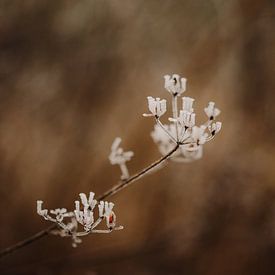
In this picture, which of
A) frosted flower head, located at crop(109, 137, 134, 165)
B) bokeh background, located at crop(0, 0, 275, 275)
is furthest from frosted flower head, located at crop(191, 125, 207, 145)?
bokeh background, located at crop(0, 0, 275, 275)

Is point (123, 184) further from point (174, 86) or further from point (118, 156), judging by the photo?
point (174, 86)

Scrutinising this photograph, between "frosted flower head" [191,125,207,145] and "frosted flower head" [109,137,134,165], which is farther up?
"frosted flower head" [109,137,134,165]

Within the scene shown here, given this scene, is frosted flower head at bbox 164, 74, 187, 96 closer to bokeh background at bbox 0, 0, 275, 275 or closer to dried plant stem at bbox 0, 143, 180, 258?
dried plant stem at bbox 0, 143, 180, 258

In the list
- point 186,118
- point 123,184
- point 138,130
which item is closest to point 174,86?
point 186,118

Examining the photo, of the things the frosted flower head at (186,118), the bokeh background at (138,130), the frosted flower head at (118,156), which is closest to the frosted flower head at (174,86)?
the frosted flower head at (186,118)

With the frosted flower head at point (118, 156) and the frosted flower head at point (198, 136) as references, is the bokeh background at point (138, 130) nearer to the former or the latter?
the frosted flower head at point (118, 156)

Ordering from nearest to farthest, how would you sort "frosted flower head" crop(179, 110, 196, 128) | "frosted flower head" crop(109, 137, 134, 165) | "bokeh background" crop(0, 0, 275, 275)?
"frosted flower head" crop(179, 110, 196, 128)
"frosted flower head" crop(109, 137, 134, 165)
"bokeh background" crop(0, 0, 275, 275)

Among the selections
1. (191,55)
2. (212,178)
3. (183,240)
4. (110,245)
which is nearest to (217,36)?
(191,55)

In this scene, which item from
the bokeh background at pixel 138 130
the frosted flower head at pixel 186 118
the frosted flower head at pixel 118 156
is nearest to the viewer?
the frosted flower head at pixel 186 118

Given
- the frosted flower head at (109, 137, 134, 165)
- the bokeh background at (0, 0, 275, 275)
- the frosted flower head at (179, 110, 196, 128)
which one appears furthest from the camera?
the bokeh background at (0, 0, 275, 275)
